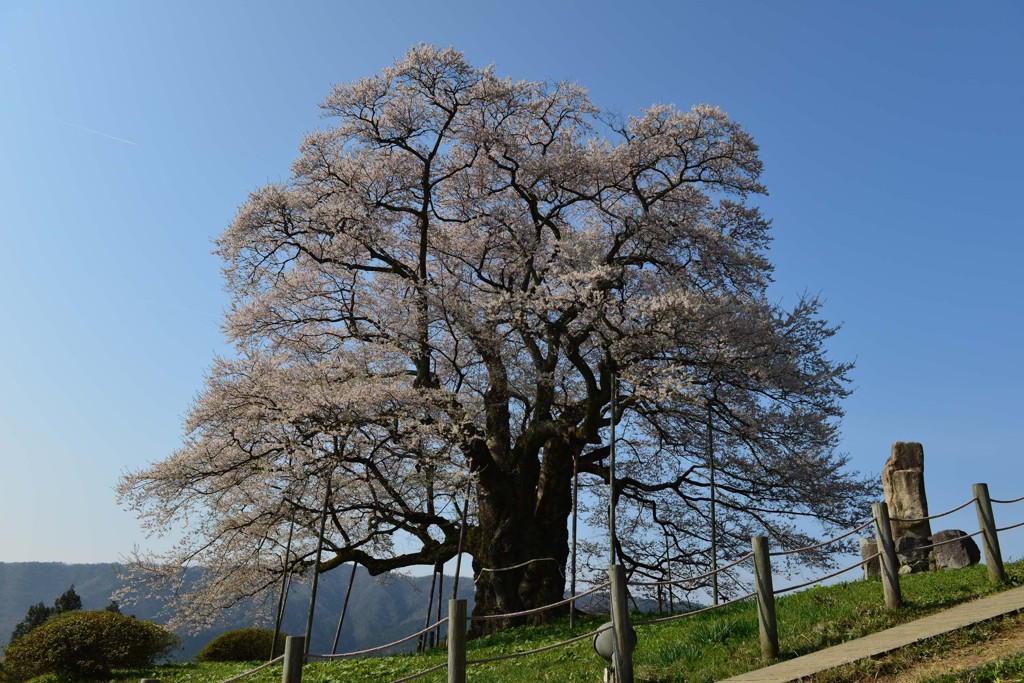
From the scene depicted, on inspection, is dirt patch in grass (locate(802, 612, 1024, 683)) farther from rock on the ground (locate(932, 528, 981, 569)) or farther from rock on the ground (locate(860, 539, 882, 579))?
rock on the ground (locate(932, 528, 981, 569))

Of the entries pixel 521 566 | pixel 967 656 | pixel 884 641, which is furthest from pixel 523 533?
pixel 967 656

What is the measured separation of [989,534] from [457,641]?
7.52 meters

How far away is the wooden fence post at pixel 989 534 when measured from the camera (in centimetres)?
1074

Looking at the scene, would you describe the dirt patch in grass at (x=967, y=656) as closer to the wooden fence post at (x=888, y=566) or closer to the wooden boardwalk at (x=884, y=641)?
the wooden boardwalk at (x=884, y=641)

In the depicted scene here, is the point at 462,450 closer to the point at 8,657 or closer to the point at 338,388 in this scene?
the point at 338,388

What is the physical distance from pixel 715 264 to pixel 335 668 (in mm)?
12878

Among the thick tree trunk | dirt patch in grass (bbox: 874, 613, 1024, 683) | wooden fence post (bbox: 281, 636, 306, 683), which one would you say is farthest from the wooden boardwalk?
the thick tree trunk

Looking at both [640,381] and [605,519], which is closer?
[640,381]

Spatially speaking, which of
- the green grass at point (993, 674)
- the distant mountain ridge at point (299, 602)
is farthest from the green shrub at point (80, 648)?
the distant mountain ridge at point (299, 602)

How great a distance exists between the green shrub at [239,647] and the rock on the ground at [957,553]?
17.5m

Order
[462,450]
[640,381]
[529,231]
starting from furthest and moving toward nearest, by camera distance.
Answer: [529,231] → [462,450] → [640,381]

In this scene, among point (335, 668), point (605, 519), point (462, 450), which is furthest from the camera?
point (605, 519)

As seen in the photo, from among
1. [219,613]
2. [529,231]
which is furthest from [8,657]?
[529,231]

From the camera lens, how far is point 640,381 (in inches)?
667
